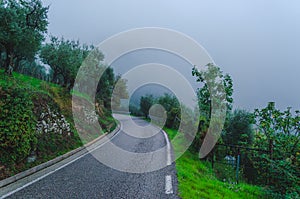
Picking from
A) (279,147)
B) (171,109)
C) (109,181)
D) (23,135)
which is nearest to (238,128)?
(279,147)

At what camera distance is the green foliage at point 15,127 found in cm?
657

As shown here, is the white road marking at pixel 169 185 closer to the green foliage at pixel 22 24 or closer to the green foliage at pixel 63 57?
the green foliage at pixel 22 24

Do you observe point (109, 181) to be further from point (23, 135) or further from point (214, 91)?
point (214, 91)

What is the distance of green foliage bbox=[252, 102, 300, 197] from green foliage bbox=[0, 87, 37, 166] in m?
7.48

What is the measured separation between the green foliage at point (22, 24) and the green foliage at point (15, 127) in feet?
26.9

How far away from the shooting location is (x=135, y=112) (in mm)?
63500

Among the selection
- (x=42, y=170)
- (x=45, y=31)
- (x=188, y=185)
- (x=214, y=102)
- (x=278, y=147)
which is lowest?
(x=42, y=170)

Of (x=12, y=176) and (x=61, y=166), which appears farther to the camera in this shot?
(x=61, y=166)

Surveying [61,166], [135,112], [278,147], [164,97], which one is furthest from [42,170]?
[135,112]

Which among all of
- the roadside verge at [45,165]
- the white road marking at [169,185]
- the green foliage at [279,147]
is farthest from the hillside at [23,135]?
the green foliage at [279,147]

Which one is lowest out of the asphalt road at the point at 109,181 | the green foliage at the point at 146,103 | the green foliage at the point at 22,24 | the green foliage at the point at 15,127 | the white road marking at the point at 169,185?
the asphalt road at the point at 109,181

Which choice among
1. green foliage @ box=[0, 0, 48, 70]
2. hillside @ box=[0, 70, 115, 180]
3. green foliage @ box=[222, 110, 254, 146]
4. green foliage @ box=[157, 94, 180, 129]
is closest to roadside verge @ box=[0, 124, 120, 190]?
hillside @ box=[0, 70, 115, 180]

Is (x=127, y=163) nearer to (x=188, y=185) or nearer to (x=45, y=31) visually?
(x=188, y=185)

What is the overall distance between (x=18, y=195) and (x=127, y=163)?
3922 mm
